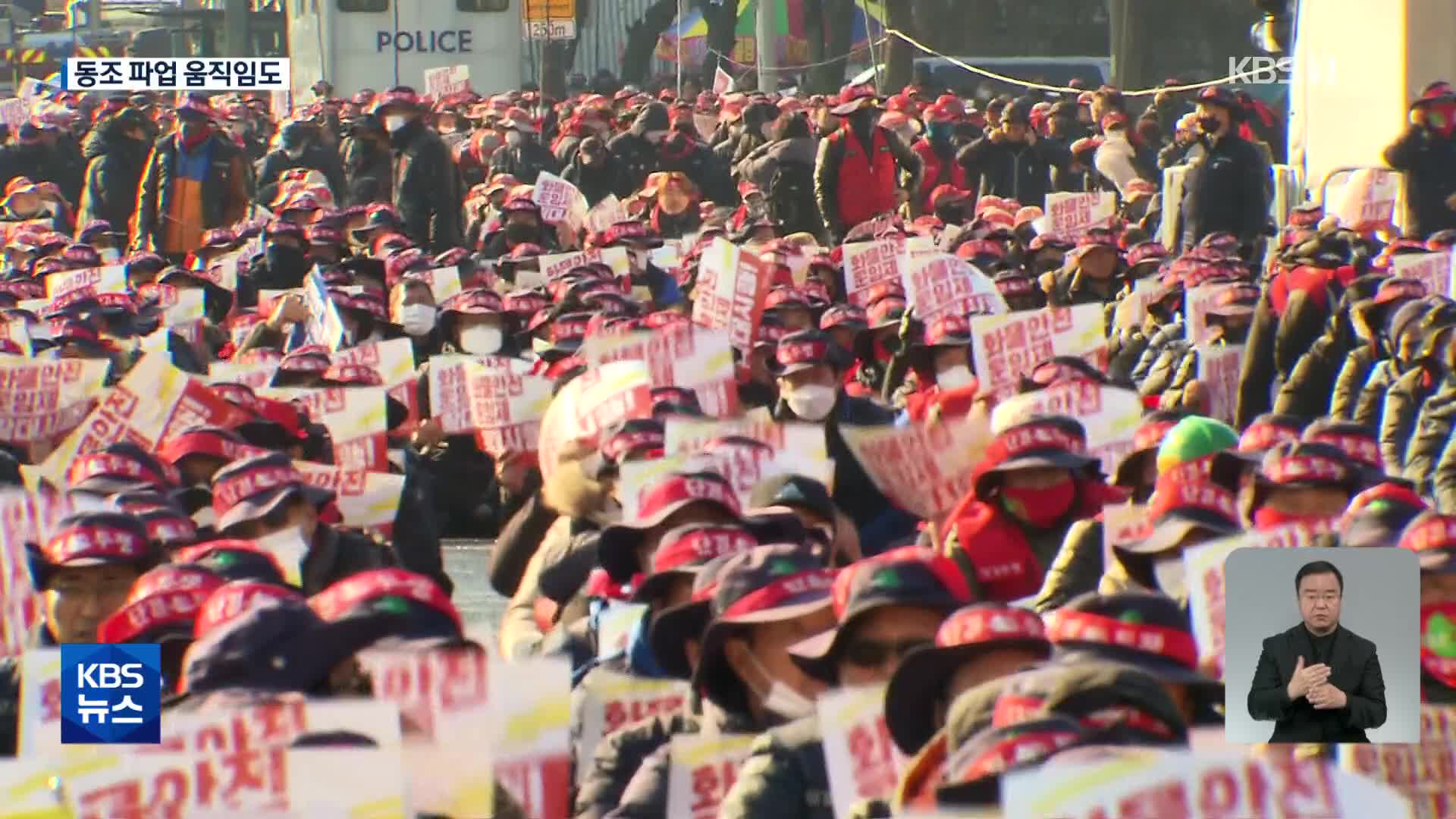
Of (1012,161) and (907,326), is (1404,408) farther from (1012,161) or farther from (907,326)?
(1012,161)

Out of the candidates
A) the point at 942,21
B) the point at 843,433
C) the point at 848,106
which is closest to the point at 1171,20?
the point at 942,21

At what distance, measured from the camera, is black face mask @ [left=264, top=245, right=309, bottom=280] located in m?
18.1

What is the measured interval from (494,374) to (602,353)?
0.68 metres

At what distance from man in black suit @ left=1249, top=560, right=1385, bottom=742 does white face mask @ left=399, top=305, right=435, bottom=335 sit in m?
11.0

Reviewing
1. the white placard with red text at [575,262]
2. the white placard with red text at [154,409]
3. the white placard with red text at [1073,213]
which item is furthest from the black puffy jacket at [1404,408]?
the white placard with red text at [1073,213]

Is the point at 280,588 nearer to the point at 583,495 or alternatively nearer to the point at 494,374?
the point at 583,495

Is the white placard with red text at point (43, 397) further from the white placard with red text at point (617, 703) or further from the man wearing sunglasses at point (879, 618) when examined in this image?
the man wearing sunglasses at point (879, 618)

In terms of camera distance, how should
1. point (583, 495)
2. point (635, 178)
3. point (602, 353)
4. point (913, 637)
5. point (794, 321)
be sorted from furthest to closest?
point (635, 178) < point (794, 321) < point (602, 353) < point (583, 495) < point (913, 637)

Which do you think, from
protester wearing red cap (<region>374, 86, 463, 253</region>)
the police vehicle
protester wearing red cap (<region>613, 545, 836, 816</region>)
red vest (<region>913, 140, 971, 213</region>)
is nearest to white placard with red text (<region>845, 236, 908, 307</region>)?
protester wearing red cap (<region>374, 86, 463, 253</region>)

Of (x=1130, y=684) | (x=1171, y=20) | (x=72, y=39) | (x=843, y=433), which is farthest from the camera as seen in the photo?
(x=72, y=39)

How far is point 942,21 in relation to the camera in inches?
1795

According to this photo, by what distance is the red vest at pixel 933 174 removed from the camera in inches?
1017

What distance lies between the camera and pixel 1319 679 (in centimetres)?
486

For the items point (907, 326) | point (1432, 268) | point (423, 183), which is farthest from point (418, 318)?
point (1432, 268)
